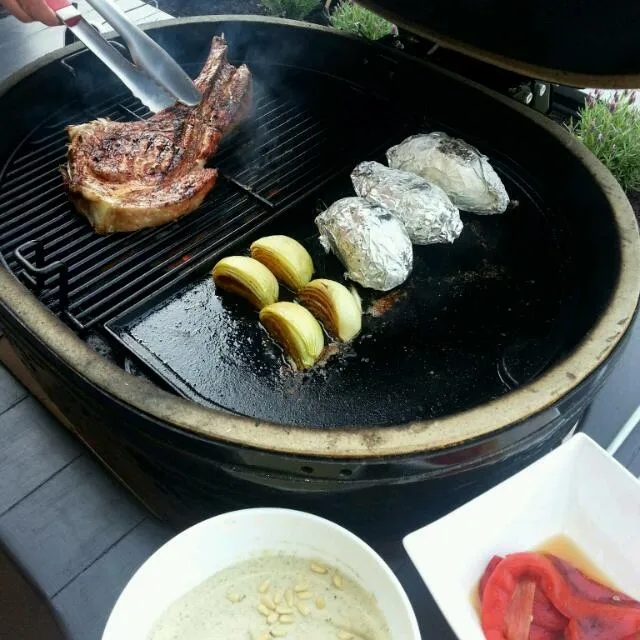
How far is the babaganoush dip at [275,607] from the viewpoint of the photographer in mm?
1496

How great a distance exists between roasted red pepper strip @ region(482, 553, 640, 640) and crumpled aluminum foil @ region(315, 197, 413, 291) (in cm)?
108

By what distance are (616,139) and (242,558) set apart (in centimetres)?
342

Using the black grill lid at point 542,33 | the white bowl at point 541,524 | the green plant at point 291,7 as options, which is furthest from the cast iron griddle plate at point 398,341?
the green plant at point 291,7

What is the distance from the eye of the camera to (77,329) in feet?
7.07

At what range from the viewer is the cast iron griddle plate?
206 cm

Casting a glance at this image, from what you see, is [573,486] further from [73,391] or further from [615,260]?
[73,391]

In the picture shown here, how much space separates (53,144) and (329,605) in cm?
256

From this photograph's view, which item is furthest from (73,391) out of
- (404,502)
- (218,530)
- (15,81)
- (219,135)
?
(15,81)

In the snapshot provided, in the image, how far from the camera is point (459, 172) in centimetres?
262

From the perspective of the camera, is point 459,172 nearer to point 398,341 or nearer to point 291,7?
point 398,341

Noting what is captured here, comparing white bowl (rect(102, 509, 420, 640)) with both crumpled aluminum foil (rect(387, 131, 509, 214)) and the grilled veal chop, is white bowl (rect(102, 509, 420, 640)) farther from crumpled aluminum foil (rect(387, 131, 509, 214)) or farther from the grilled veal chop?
crumpled aluminum foil (rect(387, 131, 509, 214))

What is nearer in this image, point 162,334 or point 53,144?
point 162,334

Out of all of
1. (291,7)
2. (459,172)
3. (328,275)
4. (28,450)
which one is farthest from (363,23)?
(28,450)

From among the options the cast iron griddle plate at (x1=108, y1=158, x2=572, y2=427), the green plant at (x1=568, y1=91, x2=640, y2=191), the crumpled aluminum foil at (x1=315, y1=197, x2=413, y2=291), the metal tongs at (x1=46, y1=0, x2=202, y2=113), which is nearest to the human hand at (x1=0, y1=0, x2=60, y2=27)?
the metal tongs at (x1=46, y1=0, x2=202, y2=113)
